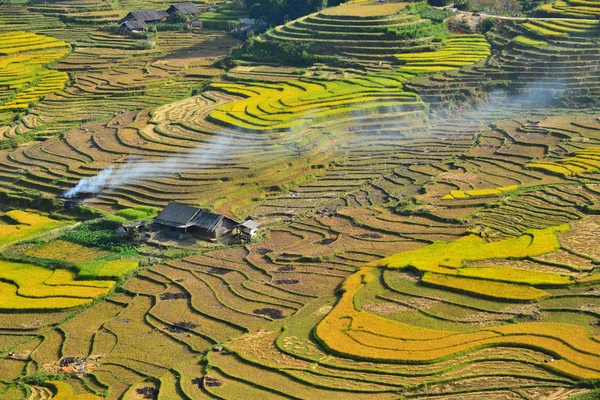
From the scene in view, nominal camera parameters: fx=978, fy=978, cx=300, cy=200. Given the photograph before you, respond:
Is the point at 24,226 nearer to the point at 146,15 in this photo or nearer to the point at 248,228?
the point at 248,228

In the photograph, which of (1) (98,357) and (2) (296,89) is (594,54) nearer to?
(2) (296,89)

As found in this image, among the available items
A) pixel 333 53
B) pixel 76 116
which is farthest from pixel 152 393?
pixel 333 53

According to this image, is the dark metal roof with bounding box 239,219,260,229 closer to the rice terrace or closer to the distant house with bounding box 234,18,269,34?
the rice terrace

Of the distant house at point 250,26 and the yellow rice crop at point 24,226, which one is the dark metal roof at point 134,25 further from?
the yellow rice crop at point 24,226

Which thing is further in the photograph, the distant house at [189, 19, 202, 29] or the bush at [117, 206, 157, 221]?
the distant house at [189, 19, 202, 29]

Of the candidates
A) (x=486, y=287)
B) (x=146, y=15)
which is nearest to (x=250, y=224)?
(x=486, y=287)

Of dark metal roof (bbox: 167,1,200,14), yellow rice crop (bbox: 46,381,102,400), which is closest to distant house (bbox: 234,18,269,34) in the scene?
dark metal roof (bbox: 167,1,200,14)
